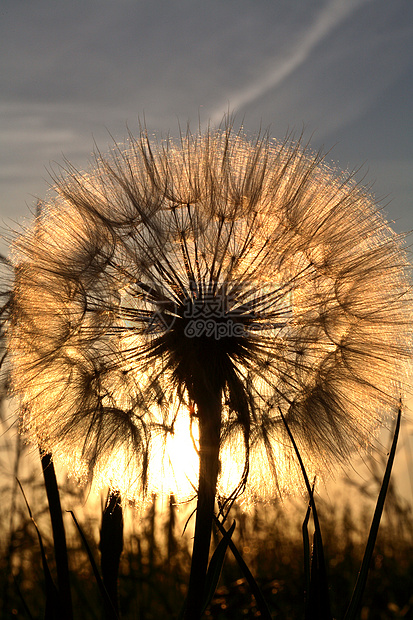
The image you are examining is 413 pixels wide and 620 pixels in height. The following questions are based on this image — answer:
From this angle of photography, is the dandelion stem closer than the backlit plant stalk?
Yes

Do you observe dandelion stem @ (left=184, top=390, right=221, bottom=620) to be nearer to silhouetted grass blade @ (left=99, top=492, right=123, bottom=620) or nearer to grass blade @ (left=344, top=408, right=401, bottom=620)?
silhouetted grass blade @ (left=99, top=492, right=123, bottom=620)

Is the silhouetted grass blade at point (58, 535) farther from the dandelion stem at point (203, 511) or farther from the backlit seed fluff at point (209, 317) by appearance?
the dandelion stem at point (203, 511)

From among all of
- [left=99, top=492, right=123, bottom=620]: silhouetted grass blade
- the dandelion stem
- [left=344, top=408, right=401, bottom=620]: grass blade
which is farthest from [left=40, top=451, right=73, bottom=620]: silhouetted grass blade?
[left=344, top=408, right=401, bottom=620]: grass blade

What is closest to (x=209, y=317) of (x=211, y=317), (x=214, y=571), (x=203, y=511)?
(x=211, y=317)

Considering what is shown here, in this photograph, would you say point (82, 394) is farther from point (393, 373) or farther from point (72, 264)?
point (393, 373)

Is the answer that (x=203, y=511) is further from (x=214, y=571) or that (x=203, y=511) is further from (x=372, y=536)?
(x=372, y=536)

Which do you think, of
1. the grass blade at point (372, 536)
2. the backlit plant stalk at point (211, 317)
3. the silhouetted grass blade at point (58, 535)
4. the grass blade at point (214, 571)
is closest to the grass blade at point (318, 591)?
the grass blade at point (372, 536)
